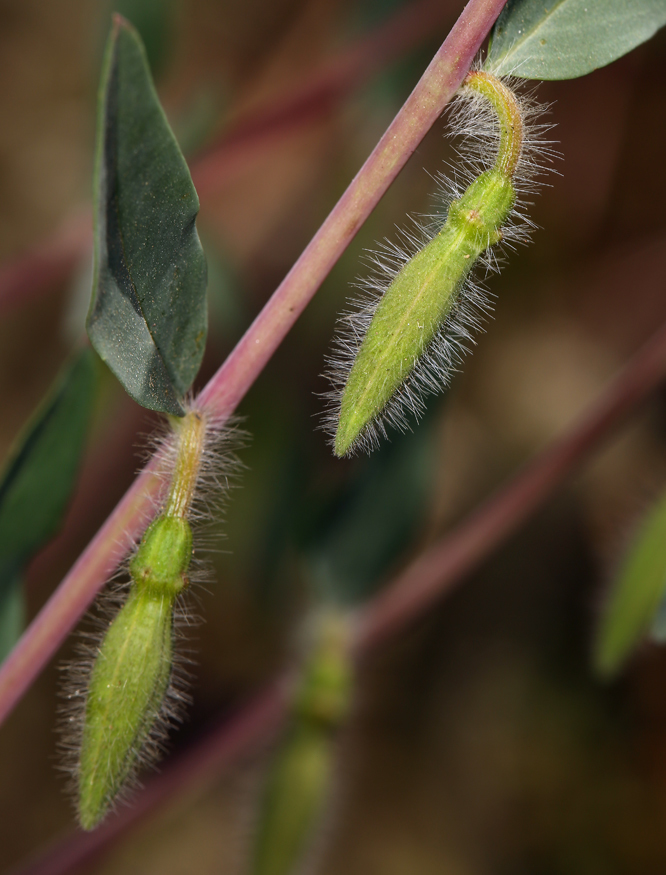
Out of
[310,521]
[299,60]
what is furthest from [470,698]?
[299,60]

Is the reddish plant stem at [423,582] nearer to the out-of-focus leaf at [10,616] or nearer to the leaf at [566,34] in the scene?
the out-of-focus leaf at [10,616]

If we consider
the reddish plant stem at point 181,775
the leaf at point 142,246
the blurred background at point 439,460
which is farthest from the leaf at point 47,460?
the blurred background at point 439,460

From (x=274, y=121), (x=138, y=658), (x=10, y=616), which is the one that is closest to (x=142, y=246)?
(x=138, y=658)

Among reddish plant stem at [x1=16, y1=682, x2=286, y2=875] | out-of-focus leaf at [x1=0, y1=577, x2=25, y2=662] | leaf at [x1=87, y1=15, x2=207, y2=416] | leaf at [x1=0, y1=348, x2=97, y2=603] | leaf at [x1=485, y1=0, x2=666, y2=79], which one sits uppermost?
leaf at [x1=485, y1=0, x2=666, y2=79]

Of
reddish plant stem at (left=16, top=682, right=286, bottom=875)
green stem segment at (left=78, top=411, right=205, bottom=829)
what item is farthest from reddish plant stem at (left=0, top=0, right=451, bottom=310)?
green stem segment at (left=78, top=411, right=205, bottom=829)

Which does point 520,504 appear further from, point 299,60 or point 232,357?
point 299,60

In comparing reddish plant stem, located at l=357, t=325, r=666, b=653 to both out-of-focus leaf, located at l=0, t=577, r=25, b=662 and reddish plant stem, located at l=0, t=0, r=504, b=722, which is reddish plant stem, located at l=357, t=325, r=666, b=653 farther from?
reddish plant stem, located at l=0, t=0, r=504, b=722
